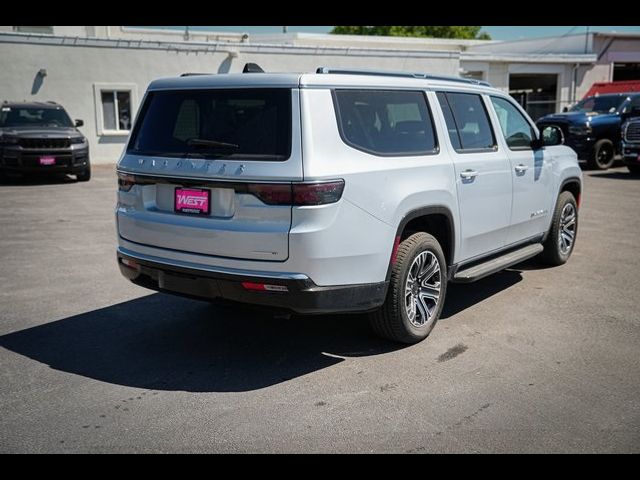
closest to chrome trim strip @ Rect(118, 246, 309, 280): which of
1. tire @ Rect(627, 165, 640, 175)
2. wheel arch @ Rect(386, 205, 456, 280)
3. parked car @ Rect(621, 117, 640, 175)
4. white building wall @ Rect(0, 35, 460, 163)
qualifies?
wheel arch @ Rect(386, 205, 456, 280)

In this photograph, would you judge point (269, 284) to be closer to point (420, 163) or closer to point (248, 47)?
point (420, 163)

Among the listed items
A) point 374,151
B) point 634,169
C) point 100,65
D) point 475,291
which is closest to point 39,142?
point 100,65

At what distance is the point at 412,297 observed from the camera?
15.7ft

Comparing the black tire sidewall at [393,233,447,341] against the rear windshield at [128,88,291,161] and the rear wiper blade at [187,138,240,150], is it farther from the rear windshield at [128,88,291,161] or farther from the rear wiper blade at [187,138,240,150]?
the rear wiper blade at [187,138,240,150]

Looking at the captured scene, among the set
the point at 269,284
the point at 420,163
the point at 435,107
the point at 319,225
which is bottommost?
the point at 269,284

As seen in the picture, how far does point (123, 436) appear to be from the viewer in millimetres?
3439

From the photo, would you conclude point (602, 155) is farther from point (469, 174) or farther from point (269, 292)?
point (269, 292)

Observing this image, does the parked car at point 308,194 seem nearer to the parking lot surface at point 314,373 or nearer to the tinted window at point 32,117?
the parking lot surface at point 314,373

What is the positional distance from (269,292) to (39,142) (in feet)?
40.3

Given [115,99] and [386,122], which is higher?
[115,99]

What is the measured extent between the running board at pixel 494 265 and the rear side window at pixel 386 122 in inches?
43.1
